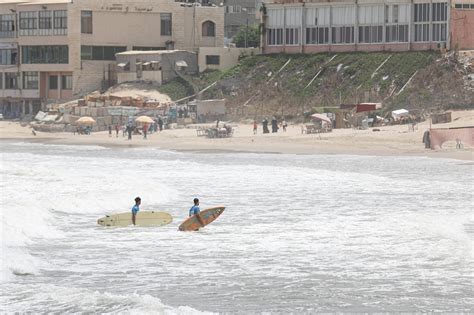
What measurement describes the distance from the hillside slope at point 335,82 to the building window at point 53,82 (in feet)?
32.0

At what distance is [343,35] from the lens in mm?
83312

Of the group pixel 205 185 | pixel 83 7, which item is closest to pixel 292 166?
pixel 205 185

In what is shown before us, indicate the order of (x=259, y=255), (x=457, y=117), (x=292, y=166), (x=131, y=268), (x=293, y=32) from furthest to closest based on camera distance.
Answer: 1. (x=293, y=32)
2. (x=457, y=117)
3. (x=292, y=166)
4. (x=259, y=255)
5. (x=131, y=268)

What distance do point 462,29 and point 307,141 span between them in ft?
49.5

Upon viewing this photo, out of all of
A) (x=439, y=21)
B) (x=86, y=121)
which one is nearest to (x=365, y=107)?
(x=439, y=21)

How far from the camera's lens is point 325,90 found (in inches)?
3132

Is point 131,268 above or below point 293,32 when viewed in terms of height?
below

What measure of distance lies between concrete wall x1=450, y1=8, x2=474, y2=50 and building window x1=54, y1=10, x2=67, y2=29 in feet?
93.2

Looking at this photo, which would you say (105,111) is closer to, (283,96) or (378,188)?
(283,96)

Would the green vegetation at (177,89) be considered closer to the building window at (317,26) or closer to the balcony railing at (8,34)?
the building window at (317,26)

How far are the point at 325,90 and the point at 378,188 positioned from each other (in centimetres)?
3354

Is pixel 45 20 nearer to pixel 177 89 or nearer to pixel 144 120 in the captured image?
pixel 177 89

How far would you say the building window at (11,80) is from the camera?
93562 millimetres

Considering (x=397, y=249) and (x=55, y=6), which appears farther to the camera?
(x=55, y=6)
